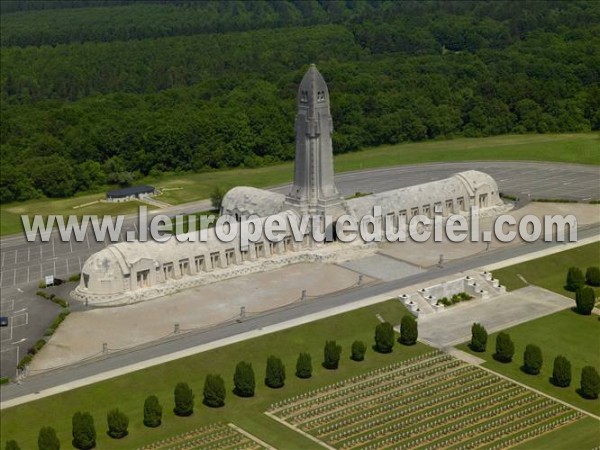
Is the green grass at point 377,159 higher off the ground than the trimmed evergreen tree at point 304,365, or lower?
higher

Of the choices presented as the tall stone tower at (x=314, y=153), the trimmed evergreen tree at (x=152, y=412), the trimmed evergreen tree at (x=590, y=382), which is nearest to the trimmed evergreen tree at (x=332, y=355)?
the trimmed evergreen tree at (x=152, y=412)

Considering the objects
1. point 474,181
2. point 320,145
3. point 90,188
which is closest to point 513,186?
point 474,181

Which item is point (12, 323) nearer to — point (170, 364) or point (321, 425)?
point (170, 364)

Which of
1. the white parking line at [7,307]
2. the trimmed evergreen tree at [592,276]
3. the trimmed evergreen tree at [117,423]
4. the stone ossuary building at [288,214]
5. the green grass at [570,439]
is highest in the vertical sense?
the stone ossuary building at [288,214]

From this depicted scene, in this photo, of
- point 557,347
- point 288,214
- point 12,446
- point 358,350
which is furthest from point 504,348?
point 12,446

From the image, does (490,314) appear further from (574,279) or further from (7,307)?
(7,307)

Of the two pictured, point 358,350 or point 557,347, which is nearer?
point 358,350

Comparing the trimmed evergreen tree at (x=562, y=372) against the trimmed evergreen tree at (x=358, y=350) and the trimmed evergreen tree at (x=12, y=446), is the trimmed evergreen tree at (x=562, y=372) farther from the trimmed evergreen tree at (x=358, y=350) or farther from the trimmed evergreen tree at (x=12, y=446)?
the trimmed evergreen tree at (x=12, y=446)
